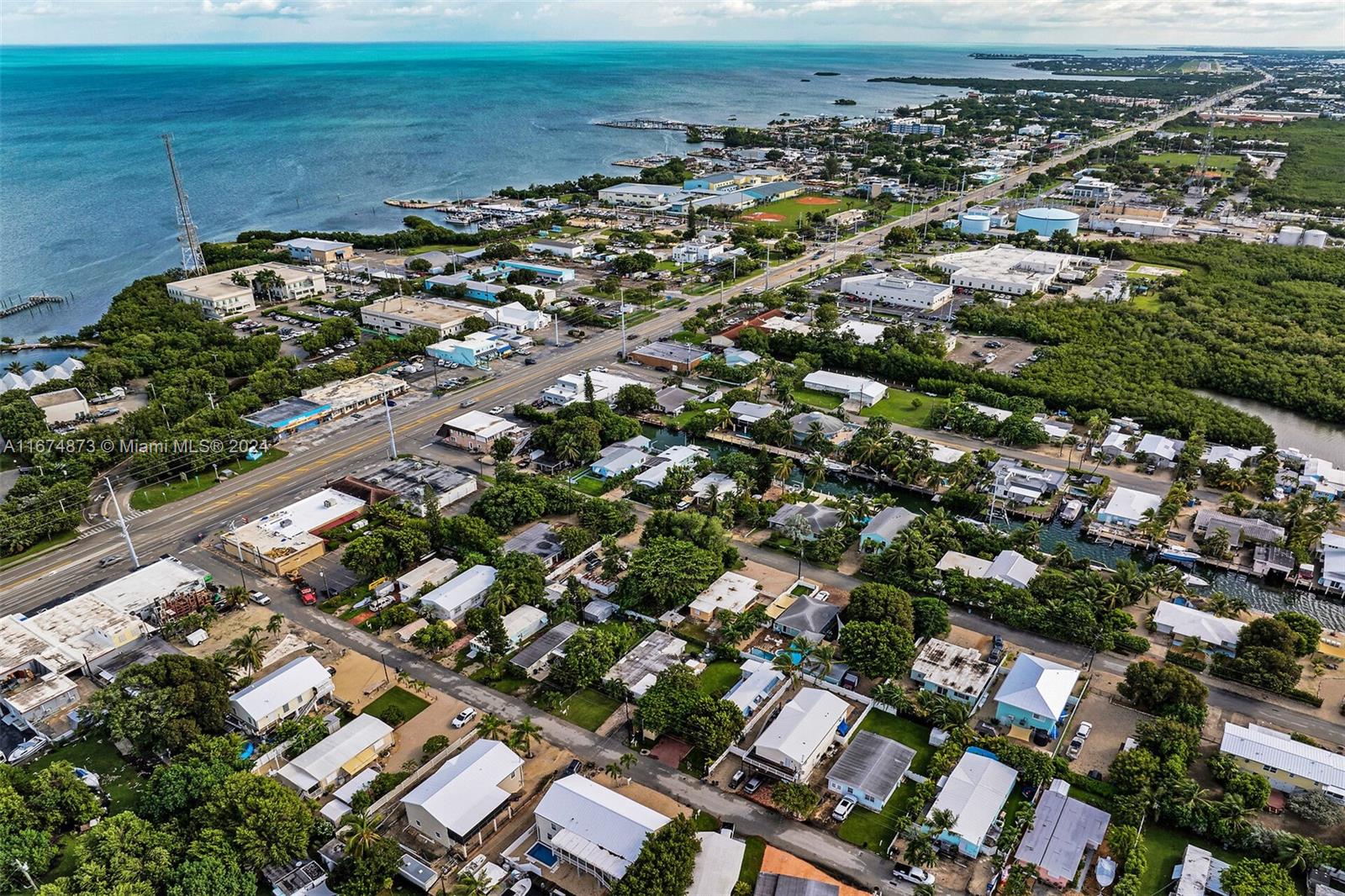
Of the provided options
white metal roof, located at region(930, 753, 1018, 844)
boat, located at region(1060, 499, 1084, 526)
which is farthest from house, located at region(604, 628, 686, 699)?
boat, located at region(1060, 499, 1084, 526)

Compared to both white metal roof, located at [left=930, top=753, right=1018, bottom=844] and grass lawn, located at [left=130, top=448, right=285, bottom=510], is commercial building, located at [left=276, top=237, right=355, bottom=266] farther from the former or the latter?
white metal roof, located at [left=930, top=753, right=1018, bottom=844]

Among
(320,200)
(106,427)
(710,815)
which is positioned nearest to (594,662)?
(710,815)

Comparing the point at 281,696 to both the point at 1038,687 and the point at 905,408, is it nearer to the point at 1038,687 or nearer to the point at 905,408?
the point at 1038,687

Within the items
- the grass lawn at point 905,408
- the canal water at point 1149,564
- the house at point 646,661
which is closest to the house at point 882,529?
the canal water at point 1149,564

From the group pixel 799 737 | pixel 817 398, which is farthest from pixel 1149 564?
pixel 817 398

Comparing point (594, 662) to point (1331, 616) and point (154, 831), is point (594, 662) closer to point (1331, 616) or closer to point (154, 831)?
point (154, 831)

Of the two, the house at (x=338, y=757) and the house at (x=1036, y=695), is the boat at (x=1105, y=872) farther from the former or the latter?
the house at (x=338, y=757)
